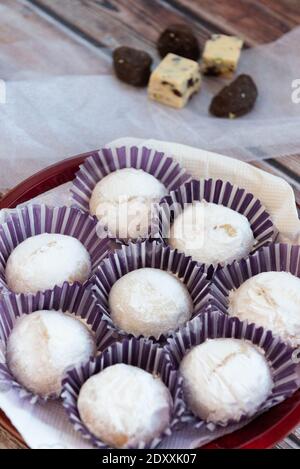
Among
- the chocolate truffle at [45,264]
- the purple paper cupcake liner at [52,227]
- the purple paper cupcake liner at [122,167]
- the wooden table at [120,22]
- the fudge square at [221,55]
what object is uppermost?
the wooden table at [120,22]

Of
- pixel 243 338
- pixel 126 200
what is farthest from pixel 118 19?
pixel 243 338

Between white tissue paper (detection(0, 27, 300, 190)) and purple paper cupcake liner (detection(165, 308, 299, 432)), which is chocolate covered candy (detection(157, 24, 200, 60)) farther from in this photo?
purple paper cupcake liner (detection(165, 308, 299, 432))

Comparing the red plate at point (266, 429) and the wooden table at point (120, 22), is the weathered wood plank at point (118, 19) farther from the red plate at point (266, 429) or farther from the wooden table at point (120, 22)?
the red plate at point (266, 429)

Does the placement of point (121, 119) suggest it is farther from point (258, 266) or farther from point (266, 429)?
point (266, 429)

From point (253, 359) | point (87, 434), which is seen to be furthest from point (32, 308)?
point (253, 359)

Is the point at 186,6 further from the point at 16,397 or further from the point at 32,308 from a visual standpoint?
the point at 16,397

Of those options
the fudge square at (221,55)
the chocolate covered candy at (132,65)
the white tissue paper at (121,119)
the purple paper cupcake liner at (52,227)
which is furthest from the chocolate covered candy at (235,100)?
the purple paper cupcake liner at (52,227)
